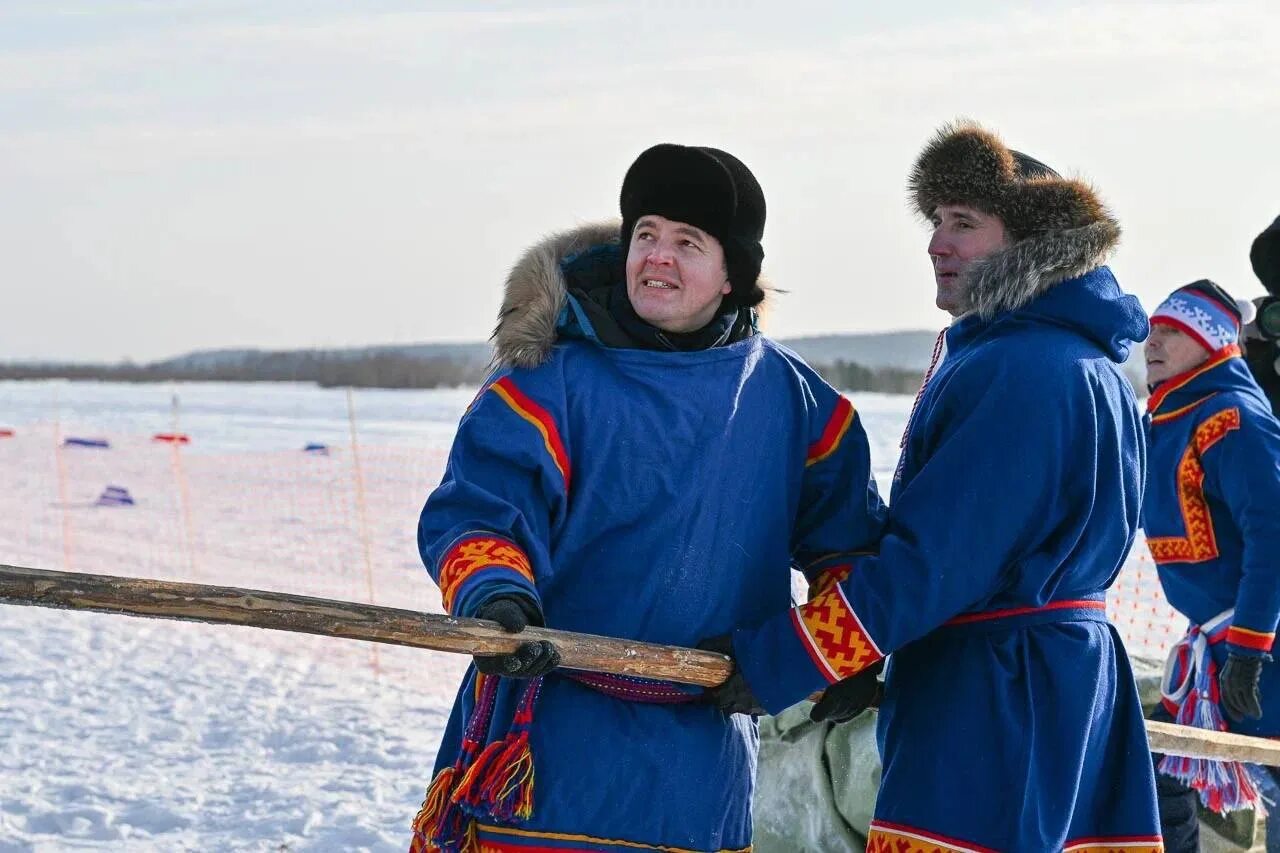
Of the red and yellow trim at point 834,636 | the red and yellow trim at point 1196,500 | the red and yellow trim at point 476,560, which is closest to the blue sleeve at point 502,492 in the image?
the red and yellow trim at point 476,560

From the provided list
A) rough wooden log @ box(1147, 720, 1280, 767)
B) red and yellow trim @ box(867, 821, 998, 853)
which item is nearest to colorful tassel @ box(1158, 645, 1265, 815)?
rough wooden log @ box(1147, 720, 1280, 767)

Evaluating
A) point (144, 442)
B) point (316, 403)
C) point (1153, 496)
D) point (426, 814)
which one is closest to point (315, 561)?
point (1153, 496)

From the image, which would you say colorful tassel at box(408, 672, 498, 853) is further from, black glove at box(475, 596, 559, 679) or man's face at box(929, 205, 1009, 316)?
man's face at box(929, 205, 1009, 316)

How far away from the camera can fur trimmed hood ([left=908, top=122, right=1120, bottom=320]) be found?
244cm

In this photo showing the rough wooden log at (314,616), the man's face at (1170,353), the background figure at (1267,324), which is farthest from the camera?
the background figure at (1267,324)

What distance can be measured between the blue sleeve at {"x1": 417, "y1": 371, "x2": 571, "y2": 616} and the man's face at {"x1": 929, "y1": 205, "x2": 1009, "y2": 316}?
2.46 ft

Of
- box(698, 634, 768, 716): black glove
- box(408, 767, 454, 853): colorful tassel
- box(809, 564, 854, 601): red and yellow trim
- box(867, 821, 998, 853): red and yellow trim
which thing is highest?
box(809, 564, 854, 601): red and yellow trim

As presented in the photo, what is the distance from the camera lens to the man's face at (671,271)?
7.98ft

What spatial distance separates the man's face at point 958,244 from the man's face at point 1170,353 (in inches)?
70.8

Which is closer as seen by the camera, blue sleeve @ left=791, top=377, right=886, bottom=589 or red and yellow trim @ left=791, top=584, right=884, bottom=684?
red and yellow trim @ left=791, top=584, right=884, bottom=684

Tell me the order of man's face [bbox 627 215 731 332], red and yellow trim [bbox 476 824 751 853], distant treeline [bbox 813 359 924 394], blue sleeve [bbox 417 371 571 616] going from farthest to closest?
distant treeline [bbox 813 359 924 394]
man's face [bbox 627 215 731 332]
red and yellow trim [bbox 476 824 751 853]
blue sleeve [bbox 417 371 571 616]

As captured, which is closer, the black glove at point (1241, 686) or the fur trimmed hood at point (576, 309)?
the fur trimmed hood at point (576, 309)

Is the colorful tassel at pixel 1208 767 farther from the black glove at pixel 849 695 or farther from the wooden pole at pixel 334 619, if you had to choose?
the wooden pole at pixel 334 619

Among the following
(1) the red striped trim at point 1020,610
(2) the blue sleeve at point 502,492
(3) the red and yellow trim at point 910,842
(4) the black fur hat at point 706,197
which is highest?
(4) the black fur hat at point 706,197
